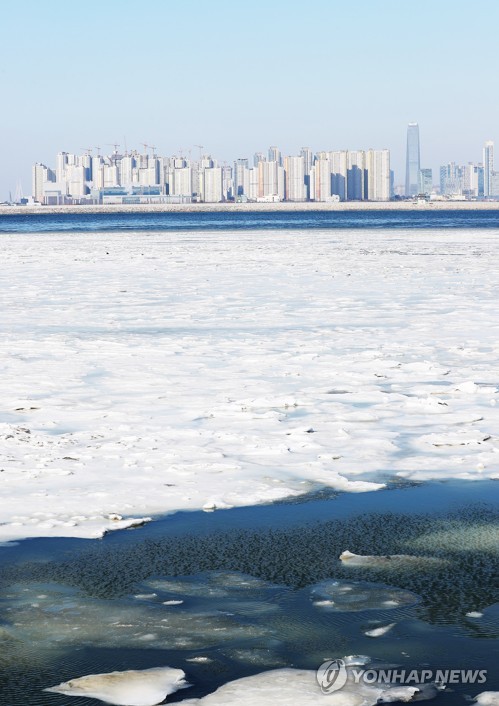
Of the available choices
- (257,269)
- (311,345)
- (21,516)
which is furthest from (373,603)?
(257,269)

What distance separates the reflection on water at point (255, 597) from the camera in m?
3.34

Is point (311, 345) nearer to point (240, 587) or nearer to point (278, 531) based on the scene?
point (278, 531)

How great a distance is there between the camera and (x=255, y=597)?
12.9ft

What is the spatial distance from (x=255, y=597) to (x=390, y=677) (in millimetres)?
875

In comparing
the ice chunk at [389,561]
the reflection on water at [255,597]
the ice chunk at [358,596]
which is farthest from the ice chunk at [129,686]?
the ice chunk at [389,561]

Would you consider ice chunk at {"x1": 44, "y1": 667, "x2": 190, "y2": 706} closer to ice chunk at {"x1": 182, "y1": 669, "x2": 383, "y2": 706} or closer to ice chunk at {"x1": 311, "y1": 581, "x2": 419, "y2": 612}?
ice chunk at {"x1": 182, "y1": 669, "x2": 383, "y2": 706}

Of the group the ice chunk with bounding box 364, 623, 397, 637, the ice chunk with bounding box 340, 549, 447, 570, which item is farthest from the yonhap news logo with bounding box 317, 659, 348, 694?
the ice chunk with bounding box 340, 549, 447, 570

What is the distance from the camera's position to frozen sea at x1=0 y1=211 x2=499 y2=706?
351cm

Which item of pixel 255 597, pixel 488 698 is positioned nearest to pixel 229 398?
pixel 255 597

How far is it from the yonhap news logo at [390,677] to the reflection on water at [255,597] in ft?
0.17

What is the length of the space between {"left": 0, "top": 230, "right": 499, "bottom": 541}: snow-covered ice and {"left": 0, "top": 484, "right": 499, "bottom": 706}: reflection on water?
40 cm

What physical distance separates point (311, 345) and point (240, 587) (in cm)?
656

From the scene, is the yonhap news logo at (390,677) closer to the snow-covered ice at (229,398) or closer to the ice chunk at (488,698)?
the ice chunk at (488,698)

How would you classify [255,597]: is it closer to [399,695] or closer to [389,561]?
[389,561]
